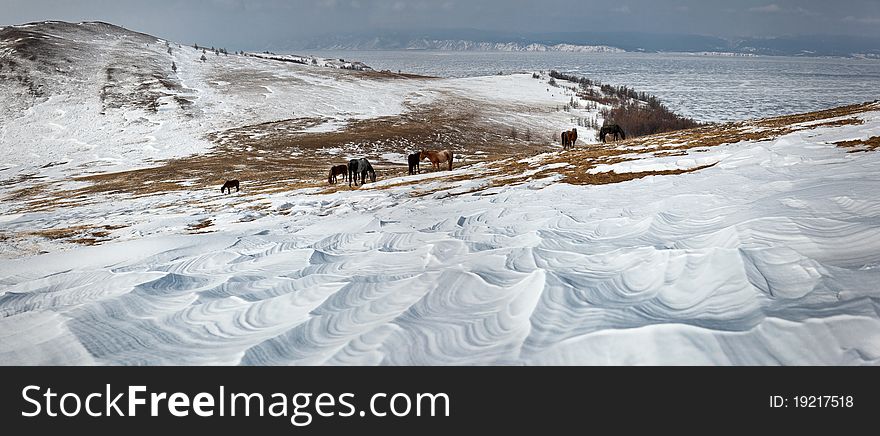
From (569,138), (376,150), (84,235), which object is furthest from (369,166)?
(376,150)

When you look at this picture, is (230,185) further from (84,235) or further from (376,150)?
(376,150)

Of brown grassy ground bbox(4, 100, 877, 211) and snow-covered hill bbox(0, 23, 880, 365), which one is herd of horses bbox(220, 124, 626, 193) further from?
snow-covered hill bbox(0, 23, 880, 365)

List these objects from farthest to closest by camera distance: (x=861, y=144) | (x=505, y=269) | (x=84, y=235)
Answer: (x=84, y=235) < (x=861, y=144) < (x=505, y=269)

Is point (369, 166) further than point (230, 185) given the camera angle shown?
No

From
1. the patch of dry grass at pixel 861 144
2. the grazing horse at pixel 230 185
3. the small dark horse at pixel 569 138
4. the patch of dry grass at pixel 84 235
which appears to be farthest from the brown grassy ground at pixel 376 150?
the patch of dry grass at pixel 84 235

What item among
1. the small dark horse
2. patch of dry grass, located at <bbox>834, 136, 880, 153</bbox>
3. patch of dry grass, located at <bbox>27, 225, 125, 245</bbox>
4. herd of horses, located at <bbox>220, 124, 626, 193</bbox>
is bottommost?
patch of dry grass, located at <bbox>27, 225, 125, 245</bbox>

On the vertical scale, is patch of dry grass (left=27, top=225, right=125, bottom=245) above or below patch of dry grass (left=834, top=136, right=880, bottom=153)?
below

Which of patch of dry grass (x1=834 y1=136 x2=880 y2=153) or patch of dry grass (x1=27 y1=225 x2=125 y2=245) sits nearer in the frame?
patch of dry grass (x1=834 y1=136 x2=880 y2=153)
